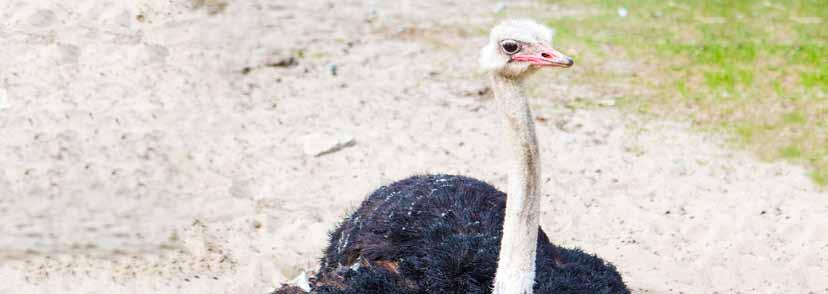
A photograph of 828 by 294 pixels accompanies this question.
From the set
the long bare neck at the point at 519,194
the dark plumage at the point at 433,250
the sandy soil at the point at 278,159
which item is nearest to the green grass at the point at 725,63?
the sandy soil at the point at 278,159

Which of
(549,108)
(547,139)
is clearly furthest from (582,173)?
(549,108)

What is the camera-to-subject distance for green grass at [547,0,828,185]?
6.78 m

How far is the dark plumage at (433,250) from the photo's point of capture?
3.62 m

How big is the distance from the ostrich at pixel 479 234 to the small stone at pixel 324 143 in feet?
6.29

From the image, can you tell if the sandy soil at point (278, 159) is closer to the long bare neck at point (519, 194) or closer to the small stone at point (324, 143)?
the small stone at point (324, 143)

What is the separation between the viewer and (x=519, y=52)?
3.12 m

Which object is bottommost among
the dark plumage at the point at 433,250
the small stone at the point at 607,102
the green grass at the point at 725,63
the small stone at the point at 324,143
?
the dark plumage at the point at 433,250

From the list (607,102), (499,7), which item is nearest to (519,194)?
(607,102)

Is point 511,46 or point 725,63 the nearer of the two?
point 511,46

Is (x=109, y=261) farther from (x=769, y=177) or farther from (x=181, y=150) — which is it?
(x=769, y=177)

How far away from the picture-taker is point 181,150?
629 centimetres

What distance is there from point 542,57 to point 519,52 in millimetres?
71

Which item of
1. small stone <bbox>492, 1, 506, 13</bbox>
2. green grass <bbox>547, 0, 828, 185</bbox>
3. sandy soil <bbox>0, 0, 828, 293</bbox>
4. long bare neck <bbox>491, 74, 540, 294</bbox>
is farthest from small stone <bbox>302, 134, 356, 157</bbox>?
long bare neck <bbox>491, 74, 540, 294</bbox>

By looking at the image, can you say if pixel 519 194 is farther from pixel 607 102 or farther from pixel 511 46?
pixel 607 102
